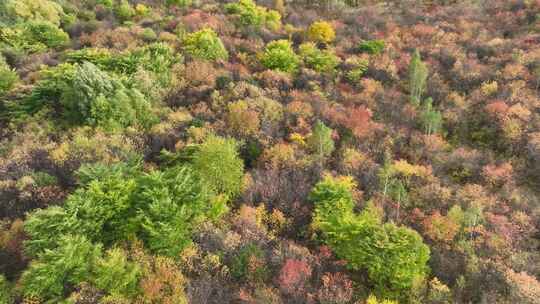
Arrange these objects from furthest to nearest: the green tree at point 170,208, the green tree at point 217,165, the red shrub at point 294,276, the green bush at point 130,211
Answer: the green tree at point 217,165, the green tree at point 170,208, the red shrub at point 294,276, the green bush at point 130,211

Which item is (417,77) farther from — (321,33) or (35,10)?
(35,10)

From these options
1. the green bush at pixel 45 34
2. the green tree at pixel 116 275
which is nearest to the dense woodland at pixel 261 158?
the green tree at pixel 116 275

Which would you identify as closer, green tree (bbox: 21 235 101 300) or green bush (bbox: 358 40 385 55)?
green tree (bbox: 21 235 101 300)

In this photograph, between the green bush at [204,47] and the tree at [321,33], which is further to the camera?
the tree at [321,33]

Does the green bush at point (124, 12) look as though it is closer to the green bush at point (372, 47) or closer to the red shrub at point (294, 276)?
the green bush at point (372, 47)

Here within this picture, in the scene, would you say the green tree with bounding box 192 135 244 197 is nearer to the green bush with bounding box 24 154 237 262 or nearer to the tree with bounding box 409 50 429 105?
the green bush with bounding box 24 154 237 262

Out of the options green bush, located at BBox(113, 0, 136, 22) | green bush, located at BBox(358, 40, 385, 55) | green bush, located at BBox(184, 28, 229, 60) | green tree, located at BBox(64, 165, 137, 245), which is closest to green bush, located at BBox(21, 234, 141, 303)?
green tree, located at BBox(64, 165, 137, 245)
